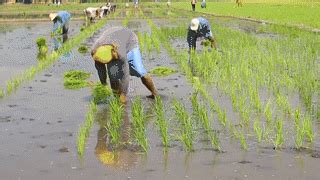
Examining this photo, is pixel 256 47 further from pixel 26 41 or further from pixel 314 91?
pixel 26 41

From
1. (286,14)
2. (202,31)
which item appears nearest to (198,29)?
(202,31)

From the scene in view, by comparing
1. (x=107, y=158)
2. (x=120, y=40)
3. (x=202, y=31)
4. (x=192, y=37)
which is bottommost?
(x=107, y=158)

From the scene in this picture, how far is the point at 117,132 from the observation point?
5.18 m

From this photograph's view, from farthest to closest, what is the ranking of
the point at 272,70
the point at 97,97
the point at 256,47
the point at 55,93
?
1. the point at 256,47
2. the point at 272,70
3. the point at 55,93
4. the point at 97,97

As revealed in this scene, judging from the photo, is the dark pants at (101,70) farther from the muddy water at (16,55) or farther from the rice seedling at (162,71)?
the muddy water at (16,55)

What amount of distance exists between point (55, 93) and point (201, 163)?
377 cm

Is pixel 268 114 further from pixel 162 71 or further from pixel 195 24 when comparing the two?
pixel 195 24

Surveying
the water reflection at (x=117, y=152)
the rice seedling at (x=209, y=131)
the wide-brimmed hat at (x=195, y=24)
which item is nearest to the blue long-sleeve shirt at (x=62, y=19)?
the wide-brimmed hat at (x=195, y=24)

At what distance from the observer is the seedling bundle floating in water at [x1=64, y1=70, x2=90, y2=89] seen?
316 inches

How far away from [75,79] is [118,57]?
258 centimetres

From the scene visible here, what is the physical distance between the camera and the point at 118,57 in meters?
6.02

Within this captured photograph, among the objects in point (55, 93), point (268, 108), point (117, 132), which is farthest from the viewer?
point (55, 93)

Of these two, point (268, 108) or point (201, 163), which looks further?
point (268, 108)

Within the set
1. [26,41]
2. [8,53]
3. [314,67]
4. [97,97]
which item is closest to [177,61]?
[314,67]
